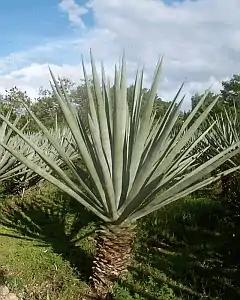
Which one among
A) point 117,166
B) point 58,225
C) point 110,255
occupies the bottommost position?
point 110,255

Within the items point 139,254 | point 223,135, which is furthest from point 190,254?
point 223,135

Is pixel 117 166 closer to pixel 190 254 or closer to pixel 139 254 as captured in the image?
pixel 139 254

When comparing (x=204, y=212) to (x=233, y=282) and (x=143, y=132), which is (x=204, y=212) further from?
(x=143, y=132)

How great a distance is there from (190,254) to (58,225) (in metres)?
2.02

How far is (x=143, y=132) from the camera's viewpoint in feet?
11.7

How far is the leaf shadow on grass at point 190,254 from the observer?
383cm

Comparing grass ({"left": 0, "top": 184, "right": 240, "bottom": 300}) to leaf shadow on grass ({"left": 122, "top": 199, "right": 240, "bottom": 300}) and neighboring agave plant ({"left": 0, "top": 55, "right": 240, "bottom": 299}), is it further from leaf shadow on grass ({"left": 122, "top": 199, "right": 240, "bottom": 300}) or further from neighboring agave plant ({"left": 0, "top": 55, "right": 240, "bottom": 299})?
neighboring agave plant ({"left": 0, "top": 55, "right": 240, "bottom": 299})

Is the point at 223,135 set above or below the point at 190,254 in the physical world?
above

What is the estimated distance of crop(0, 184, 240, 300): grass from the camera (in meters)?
3.72

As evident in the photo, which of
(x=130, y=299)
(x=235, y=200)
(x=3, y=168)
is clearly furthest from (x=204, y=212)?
(x=130, y=299)

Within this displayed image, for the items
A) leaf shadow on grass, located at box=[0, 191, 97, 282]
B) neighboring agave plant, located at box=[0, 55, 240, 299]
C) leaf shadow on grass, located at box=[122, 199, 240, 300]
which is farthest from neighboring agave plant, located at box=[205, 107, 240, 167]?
neighboring agave plant, located at box=[0, 55, 240, 299]

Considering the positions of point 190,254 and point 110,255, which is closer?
point 110,255

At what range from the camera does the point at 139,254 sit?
4738 mm

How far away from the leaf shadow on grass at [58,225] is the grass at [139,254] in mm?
11
